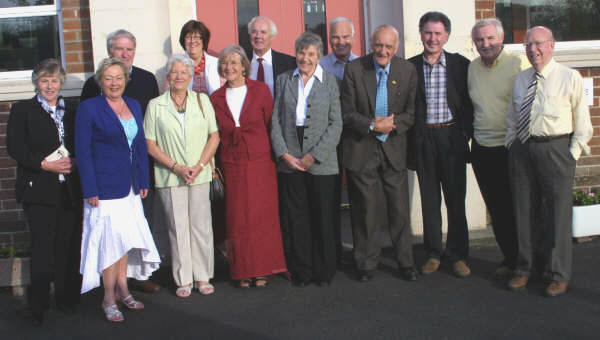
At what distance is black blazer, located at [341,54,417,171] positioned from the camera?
194 inches

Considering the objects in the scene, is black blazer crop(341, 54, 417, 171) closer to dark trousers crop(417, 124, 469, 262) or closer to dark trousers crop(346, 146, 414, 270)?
dark trousers crop(346, 146, 414, 270)

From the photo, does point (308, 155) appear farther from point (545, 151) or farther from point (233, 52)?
point (545, 151)

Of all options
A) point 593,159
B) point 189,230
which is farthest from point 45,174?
point 593,159

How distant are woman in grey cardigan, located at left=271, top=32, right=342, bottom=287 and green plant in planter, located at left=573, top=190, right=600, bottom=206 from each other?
2.69 metres

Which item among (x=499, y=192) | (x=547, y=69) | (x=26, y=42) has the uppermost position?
(x=26, y=42)

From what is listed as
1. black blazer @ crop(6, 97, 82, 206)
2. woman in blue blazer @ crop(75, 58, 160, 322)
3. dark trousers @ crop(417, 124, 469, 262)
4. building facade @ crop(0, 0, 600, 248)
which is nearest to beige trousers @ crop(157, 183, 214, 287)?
woman in blue blazer @ crop(75, 58, 160, 322)

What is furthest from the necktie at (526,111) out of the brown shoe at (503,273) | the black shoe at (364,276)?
the black shoe at (364,276)

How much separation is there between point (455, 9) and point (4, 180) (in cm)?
473

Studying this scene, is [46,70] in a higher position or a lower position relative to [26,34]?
lower

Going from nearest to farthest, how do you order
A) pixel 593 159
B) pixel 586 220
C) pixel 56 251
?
1. pixel 56 251
2. pixel 586 220
3. pixel 593 159

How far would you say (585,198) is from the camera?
20.1ft

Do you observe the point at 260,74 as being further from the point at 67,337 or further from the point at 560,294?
the point at 560,294

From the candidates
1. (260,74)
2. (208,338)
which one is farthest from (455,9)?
(208,338)

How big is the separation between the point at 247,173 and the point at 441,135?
156 cm
